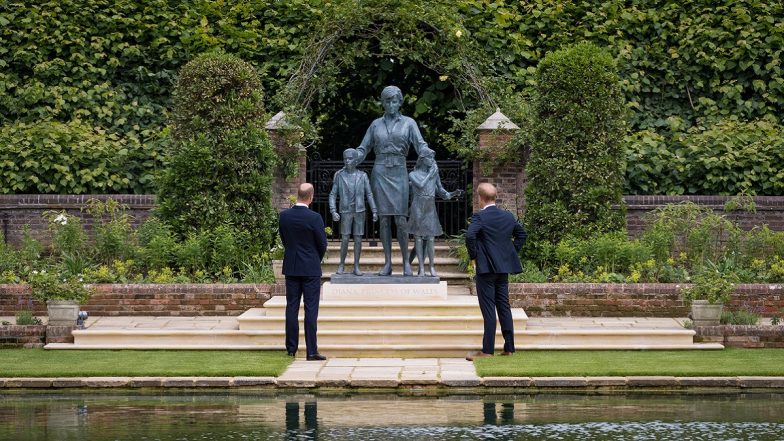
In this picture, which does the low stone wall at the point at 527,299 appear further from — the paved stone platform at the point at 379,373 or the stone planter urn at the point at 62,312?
the paved stone platform at the point at 379,373

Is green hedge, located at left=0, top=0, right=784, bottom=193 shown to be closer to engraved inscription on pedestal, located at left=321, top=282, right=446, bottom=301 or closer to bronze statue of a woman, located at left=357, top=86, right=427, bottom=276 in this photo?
bronze statue of a woman, located at left=357, top=86, right=427, bottom=276

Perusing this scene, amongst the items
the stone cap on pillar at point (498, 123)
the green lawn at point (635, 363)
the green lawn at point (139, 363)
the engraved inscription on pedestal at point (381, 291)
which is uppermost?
the stone cap on pillar at point (498, 123)

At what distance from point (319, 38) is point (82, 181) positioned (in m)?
4.08

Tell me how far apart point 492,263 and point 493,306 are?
0.43 m

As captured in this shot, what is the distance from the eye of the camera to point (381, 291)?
1455cm

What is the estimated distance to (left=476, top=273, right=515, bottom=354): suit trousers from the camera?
1229cm

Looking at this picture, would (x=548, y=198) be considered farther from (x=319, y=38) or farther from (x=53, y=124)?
(x=53, y=124)

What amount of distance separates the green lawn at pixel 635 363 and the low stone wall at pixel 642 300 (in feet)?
6.36

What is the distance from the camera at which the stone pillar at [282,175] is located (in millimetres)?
18188

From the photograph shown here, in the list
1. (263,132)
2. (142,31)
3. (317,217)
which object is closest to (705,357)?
(317,217)

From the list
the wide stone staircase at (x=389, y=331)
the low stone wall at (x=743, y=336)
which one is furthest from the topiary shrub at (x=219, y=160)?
the low stone wall at (x=743, y=336)

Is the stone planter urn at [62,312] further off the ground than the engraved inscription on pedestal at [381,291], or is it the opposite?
the engraved inscription on pedestal at [381,291]

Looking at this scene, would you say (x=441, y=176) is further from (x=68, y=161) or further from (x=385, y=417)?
(x=385, y=417)

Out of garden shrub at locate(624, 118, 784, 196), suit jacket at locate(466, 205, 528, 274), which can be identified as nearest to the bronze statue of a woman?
suit jacket at locate(466, 205, 528, 274)
